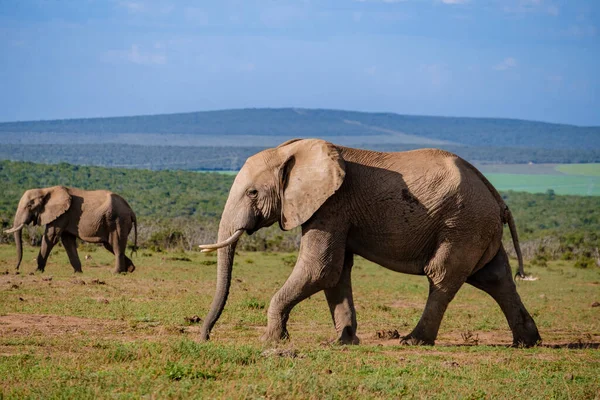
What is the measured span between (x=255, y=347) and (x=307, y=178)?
2103 millimetres

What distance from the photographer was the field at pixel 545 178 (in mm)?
143125

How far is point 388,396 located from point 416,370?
1238 millimetres

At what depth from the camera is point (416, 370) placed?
957 cm

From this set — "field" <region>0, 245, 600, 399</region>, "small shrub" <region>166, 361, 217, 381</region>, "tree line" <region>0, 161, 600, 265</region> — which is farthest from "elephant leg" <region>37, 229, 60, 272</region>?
"small shrub" <region>166, 361, 217, 381</region>

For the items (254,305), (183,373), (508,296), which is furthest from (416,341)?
(254,305)

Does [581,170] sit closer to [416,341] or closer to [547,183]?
[547,183]

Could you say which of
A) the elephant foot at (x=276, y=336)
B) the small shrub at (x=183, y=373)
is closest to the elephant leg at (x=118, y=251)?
the elephant foot at (x=276, y=336)

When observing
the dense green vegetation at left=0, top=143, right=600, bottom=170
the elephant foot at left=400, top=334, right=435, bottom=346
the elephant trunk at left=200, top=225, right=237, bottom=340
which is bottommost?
the dense green vegetation at left=0, top=143, right=600, bottom=170

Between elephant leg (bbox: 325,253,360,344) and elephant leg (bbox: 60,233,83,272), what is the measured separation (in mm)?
11146

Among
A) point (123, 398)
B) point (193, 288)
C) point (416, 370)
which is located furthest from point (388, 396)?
point (193, 288)

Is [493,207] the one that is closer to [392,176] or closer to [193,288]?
[392,176]

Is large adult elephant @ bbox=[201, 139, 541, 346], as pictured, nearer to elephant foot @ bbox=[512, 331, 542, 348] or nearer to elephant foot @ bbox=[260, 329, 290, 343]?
elephant foot @ bbox=[260, 329, 290, 343]

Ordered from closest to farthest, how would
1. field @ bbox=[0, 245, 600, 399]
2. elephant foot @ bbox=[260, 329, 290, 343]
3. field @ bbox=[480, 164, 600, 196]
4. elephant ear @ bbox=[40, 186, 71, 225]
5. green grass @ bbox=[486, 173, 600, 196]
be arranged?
1. field @ bbox=[0, 245, 600, 399]
2. elephant foot @ bbox=[260, 329, 290, 343]
3. elephant ear @ bbox=[40, 186, 71, 225]
4. green grass @ bbox=[486, 173, 600, 196]
5. field @ bbox=[480, 164, 600, 196]

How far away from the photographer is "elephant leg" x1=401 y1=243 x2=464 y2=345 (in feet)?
38.0
